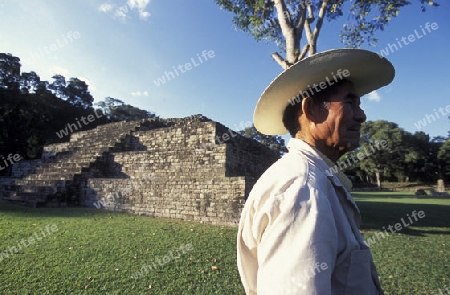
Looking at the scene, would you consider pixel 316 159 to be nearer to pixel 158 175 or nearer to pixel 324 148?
pixel 324 148

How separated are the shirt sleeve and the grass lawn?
3008mm

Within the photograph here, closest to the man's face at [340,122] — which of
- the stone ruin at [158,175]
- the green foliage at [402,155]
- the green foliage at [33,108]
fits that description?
the stone ruin at [158,175]

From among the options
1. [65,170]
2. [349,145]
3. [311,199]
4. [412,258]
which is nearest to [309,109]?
[349,145]

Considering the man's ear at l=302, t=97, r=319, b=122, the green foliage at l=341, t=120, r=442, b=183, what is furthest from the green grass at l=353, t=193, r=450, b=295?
the green foliage at l=341, t=120, r=442, b=183

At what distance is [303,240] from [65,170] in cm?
1331

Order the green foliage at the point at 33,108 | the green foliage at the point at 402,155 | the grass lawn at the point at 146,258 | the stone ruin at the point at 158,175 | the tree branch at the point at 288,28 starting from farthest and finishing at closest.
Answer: the green foliage at the point at 402,155
the green foliage at the point at 33,108
the stone ruin at the point at 158,175
the tree branch at the point at 288,28
the grass lawn at the point at 146,258

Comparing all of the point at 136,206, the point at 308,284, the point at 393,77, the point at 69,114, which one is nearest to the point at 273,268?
the point at 308,284

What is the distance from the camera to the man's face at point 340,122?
1186 mm

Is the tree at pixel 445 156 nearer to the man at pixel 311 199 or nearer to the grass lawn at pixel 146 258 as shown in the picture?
the grass lawn at pixel 146 258

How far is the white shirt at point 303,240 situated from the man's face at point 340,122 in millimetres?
273

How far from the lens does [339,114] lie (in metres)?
1.19

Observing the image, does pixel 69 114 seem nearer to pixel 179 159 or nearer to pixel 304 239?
pixel 179 159

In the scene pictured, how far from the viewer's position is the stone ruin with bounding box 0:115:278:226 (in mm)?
7305

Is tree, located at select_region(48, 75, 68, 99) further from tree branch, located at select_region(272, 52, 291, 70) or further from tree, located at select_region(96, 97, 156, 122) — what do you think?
tree branch, located at select_region(272, 52, 291, 70)
